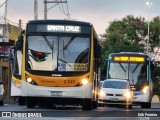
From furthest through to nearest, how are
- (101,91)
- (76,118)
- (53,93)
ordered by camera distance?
(101,91) → (53,93) → (76,118)

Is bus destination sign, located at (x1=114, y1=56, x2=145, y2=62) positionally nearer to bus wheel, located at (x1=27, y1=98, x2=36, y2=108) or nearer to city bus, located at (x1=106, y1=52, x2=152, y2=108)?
city bus, located at (x1=106, y1=52, x2=152, y2=108)

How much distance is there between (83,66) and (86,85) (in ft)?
2.61

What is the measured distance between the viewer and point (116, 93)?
38656 millimetres

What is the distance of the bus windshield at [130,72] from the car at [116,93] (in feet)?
10.4

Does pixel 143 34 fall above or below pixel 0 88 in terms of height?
above

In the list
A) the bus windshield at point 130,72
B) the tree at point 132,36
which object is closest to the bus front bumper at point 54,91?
the bus windshield at point 130,72

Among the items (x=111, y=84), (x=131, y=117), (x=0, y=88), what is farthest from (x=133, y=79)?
(x=131, y=117)

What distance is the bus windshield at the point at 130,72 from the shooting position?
42.8 metres

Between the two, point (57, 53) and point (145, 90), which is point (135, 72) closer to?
point (145, 90)

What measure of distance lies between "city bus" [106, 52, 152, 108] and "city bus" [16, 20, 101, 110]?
13600 mm

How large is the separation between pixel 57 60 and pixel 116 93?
33.9ft

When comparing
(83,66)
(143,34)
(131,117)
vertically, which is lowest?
(131,117)

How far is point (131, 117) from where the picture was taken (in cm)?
2469

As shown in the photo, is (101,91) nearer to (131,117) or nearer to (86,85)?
(86,85)
